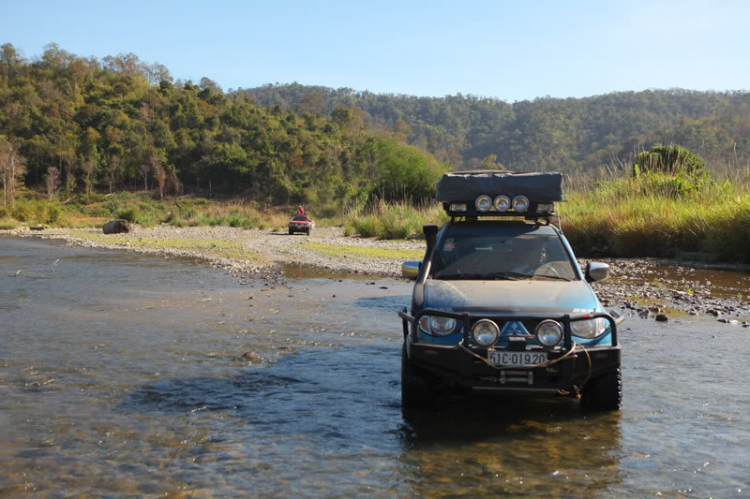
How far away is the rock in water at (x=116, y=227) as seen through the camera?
43.5 meters

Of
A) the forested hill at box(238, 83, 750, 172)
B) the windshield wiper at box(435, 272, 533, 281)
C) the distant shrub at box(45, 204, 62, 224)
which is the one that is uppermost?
the forested hill at box(238, 83, 750, 172)

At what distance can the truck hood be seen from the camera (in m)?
5.70

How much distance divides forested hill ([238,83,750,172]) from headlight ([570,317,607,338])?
5089 centimetres

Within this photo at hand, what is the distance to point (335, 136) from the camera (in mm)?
111625

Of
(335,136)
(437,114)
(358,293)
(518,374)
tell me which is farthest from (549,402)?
(437,114)

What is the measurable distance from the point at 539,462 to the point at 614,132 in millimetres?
101228

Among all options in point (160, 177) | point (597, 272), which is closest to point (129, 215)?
point (160, 177)

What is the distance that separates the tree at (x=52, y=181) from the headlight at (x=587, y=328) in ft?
292

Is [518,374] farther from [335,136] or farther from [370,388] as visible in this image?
[335,136]

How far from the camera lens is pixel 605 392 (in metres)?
5.96

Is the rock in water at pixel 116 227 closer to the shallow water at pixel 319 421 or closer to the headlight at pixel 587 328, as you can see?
the shallow water at pixel 319 421

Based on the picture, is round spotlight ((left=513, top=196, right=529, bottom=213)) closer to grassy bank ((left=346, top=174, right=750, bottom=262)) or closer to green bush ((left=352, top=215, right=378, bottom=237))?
grassy bank ((left=346, top=174, right=750, bottom=262))

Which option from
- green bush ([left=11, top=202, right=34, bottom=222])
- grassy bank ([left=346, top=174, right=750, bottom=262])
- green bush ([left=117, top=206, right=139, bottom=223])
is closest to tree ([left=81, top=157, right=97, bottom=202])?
green bush ([left=11, top=202, right=34, bottom=222])

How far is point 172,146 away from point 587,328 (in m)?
106
